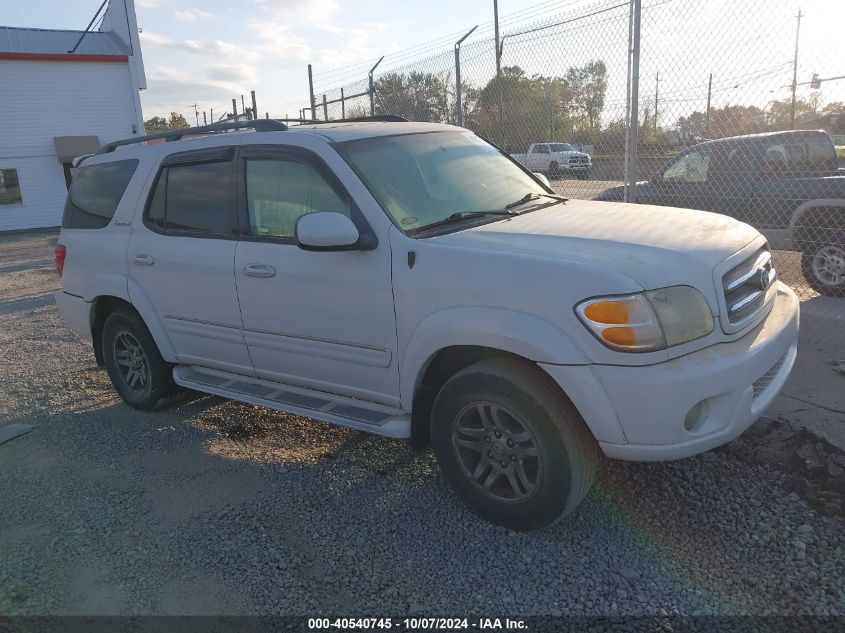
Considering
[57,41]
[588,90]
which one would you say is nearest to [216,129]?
[588,90]

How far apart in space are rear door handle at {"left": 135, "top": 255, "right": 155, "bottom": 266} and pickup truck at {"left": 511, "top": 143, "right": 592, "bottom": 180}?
4.04 m

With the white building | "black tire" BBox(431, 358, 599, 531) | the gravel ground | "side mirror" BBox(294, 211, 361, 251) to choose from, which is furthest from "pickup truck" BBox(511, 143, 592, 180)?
the white building

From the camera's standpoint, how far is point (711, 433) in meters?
2.91

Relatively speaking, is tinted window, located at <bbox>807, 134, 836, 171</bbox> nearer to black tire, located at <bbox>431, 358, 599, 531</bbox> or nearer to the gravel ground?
the gravel ground

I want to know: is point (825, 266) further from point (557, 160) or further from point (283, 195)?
point (283, 195)

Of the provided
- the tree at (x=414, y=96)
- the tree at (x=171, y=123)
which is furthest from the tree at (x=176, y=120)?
the tree at (x=414, y=96)

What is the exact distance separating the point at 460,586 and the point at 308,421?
7.36ft

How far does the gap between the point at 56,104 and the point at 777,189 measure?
2320 cm

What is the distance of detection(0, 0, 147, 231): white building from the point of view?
22344mm

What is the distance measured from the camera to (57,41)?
24.1 metres

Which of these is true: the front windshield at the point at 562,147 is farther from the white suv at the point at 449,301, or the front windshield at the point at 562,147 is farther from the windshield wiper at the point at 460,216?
the windshield wiper at the point at 460,216

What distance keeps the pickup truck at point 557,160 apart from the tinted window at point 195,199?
3.75 metres

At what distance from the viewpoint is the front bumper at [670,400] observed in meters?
2.78

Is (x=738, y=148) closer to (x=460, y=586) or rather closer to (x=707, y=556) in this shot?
(x=707, y=556)
